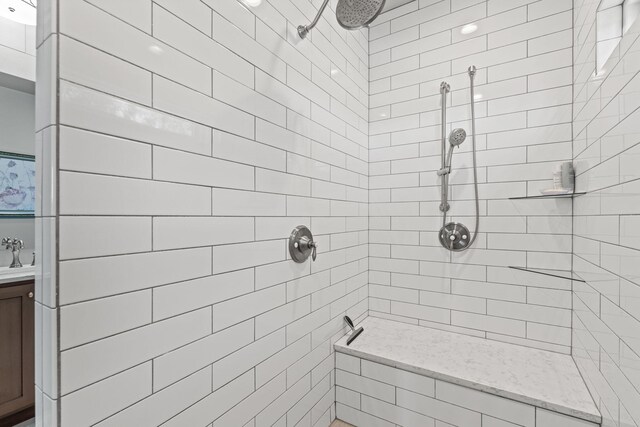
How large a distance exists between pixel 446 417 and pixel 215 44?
1774mm

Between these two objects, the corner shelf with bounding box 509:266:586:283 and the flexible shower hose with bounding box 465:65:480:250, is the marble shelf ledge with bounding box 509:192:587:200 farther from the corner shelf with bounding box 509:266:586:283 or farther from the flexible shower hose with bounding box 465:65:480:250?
the corner shelf with bounding box 509:266:586:283

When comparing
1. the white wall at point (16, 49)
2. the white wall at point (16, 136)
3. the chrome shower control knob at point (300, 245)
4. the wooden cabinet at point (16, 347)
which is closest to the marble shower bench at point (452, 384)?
the chrome shower control knob at point (300, 245)

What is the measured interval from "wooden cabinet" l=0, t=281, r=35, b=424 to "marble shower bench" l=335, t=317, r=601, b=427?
1.96 metres

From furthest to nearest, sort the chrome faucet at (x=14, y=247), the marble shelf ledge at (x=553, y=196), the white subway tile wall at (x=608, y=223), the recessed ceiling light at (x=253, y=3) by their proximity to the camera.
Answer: the chrome faucet at (x=14, y=247) → the marble shelf ledge at (x=553, y=196) → the recessed ceiling light at (x=253, y=3) → the white subway tile wall at (x=608, y=223)

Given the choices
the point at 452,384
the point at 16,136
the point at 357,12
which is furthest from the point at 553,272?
the point at 16,136

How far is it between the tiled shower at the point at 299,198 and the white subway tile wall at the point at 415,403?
85 millimetres

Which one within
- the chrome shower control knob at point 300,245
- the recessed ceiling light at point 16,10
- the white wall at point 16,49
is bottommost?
the chrome shower control knob at point 300,245

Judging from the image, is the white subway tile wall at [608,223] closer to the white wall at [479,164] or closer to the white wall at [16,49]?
the white wall at [479,164]

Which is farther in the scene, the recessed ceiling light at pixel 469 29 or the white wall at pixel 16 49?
the white wall at pixel 16 49

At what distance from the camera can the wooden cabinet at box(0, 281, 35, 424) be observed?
1.67 m

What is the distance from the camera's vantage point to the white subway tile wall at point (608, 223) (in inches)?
28.9

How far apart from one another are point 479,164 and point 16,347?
301 cm

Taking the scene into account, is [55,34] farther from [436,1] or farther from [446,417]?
[436,1]

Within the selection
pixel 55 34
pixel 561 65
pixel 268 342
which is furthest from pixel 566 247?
pixel 55 34
